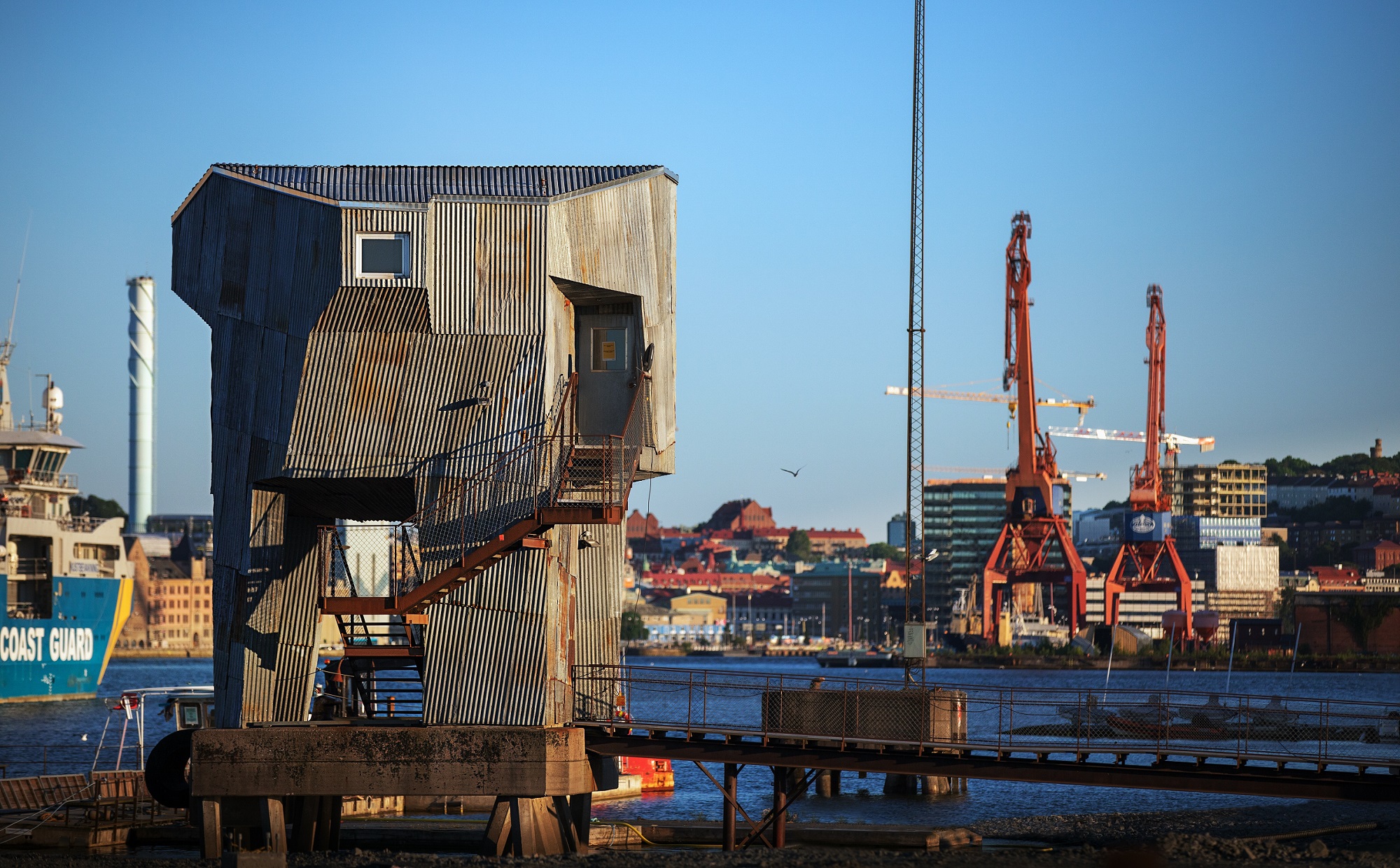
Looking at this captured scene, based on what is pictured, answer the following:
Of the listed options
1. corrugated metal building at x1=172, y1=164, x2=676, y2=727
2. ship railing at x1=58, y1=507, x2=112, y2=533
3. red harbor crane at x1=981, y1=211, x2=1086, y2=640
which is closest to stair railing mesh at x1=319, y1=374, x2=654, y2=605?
corrugated metal building at x1=172, y1=164, x2=676, y2=727

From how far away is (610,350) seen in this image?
30547 millimetres

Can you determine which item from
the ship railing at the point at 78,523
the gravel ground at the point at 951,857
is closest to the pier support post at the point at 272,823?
the gravel ground at the point at 951,857

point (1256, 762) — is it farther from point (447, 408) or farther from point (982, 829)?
point (447, 408)

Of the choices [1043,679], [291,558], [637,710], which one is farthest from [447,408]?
[1043,679]

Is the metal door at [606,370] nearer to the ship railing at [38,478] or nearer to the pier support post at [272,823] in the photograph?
the pier support post at [272,823]

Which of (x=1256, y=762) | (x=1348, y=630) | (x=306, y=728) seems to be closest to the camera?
(x=306, y=728)

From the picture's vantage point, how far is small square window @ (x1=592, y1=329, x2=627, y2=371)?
30.5m

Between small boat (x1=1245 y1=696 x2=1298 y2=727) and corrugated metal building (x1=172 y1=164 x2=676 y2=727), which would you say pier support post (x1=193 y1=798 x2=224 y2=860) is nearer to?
corrugated metal building (x1=172 y1=164 x2=676 y2=727)

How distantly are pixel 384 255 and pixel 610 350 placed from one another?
15.0ft

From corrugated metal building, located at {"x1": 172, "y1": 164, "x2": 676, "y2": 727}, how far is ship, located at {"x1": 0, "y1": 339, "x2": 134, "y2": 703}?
68.5 meters

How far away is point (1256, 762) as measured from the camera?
201 ft

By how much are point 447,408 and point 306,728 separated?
5768 mm

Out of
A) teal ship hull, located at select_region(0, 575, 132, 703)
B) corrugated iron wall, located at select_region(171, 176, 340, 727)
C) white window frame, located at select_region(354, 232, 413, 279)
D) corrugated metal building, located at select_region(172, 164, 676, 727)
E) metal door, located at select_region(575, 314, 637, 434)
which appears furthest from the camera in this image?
teal ship hull, located at select_region(0, 575, 132, 703)

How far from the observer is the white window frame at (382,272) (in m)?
28.1
